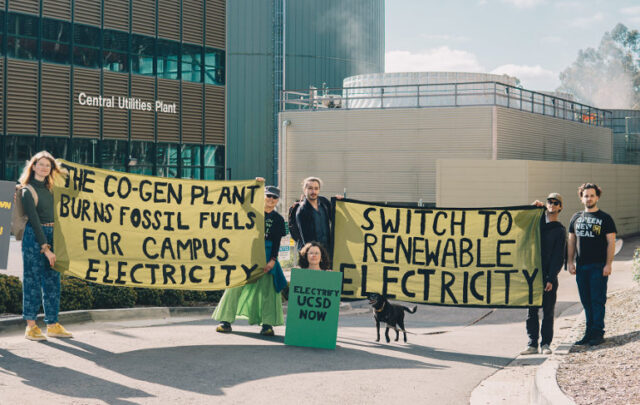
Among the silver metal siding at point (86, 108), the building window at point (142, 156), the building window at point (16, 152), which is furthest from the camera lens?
the building window at point (142, 156)

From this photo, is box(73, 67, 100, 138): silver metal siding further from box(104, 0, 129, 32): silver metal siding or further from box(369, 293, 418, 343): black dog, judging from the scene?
box(369, 293, 418, 343): black dog

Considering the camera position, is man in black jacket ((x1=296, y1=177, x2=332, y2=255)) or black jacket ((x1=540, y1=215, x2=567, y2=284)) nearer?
black jacket ((x1=540, y1=215, x2=567, y2=284))

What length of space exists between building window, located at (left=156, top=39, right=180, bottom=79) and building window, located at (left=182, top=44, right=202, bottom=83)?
446 millimetres

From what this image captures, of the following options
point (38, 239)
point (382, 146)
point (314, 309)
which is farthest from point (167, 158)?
point (314, 309)

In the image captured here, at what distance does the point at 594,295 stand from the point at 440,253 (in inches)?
72.2

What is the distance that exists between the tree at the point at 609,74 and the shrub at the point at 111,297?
117895 millimetres

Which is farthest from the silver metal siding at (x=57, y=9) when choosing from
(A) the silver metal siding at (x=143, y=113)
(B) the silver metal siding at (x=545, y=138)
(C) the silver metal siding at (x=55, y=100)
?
(B) the silver metal siding at (x=545, y=138)

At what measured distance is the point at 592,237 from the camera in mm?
9266

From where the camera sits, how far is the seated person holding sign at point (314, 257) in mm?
9617

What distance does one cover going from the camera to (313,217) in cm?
998

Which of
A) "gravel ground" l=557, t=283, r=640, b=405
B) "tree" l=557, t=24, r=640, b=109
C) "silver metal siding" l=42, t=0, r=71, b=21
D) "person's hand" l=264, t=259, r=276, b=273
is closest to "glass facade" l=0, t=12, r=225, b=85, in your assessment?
"silver metal siding" l=42, t=0, r=71, b=21

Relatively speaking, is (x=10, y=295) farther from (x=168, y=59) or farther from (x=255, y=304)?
(x=168, y=59)

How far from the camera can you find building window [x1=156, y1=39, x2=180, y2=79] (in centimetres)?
3528

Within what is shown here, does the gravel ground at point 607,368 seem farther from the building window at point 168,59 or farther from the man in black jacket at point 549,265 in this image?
the building window at point 168,59
